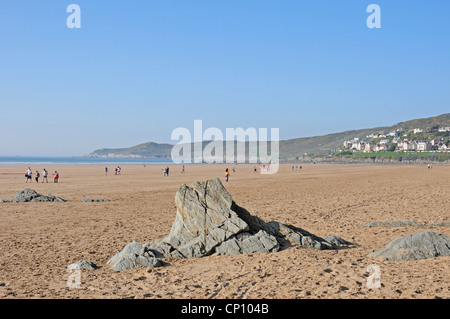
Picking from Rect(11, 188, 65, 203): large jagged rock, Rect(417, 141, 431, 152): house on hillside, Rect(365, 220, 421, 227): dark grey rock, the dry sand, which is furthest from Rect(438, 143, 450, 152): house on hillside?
Rect(11, 188, 65, 203): large jagged rock

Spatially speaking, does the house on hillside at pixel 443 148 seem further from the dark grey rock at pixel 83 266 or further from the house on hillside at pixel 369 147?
the dark grey rock at pixel 83 266

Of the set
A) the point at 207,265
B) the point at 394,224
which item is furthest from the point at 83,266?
the point at 394,224

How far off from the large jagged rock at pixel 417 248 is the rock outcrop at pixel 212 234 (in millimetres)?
1557

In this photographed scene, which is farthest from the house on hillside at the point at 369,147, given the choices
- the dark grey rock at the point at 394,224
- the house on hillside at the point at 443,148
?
the dark grey rock at the point at 394,224

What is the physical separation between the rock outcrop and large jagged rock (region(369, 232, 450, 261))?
1.56m

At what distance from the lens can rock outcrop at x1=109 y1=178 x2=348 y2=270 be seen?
9367 mm

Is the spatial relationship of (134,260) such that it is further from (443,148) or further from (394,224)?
(443,148)

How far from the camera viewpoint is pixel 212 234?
9648 millimetres

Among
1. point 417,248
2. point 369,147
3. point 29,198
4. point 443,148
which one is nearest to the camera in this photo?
point 417,248

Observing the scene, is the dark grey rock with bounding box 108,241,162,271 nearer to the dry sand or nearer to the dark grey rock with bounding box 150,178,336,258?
the dry sand

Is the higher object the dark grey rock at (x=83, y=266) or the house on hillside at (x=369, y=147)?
the house on hillside at (x=369, y=147)

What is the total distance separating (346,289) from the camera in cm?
679

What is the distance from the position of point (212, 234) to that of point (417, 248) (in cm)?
489

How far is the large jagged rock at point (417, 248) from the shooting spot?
8719mm
